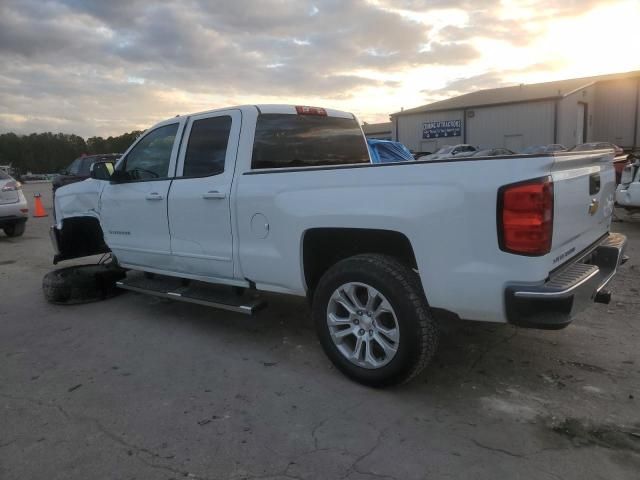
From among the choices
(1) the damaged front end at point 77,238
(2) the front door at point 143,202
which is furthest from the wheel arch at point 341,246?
(1) the damaged front end at point 77,238

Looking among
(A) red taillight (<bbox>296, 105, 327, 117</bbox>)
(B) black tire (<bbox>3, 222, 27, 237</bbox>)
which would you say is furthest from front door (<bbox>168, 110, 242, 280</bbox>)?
(B) black tire (<bbox>3, 222, 27, 237</bbox>)

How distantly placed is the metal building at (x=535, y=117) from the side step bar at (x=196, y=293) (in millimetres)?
32418

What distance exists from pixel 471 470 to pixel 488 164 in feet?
5.22

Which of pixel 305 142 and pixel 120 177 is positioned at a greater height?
pixel 305 142

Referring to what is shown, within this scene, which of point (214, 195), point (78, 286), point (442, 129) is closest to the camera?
point (214, 195)

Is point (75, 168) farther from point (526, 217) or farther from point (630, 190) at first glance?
point (526, 217)

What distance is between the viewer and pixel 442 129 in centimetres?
3716

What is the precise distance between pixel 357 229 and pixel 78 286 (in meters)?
3.82

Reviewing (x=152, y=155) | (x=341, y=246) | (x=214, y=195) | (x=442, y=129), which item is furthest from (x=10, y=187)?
(x=442, y=129)

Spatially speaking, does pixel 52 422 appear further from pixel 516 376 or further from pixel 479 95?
pixel 479 95

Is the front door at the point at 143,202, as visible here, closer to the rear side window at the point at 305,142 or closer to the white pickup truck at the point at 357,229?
the white pickup truck at the point at 357,229

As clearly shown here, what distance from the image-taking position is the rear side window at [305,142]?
4270mm

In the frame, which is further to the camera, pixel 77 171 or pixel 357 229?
pixel 77 171

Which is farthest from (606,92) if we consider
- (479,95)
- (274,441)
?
(274,441)
